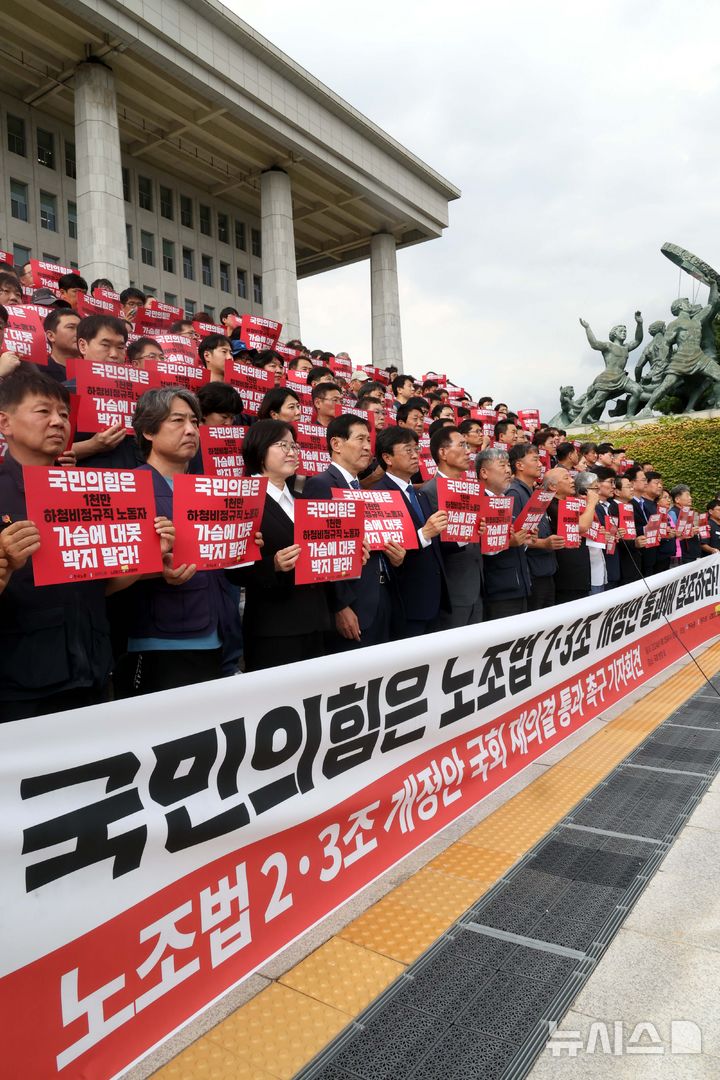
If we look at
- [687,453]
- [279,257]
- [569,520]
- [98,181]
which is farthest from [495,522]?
[279,257]

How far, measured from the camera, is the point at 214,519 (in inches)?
115

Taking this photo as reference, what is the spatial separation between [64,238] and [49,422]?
110ft

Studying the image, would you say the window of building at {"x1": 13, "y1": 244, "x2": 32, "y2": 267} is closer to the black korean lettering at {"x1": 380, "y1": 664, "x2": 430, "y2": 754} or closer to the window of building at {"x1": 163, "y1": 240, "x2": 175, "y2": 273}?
the window of building at {"x1": 163, "y1": 240, "x2": 175, "y2": 273}

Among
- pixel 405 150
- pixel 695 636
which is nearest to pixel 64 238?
pixel 405 150

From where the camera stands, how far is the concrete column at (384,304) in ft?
112

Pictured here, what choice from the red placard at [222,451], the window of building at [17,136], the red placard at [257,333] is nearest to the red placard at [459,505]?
the red placard at [222,451]

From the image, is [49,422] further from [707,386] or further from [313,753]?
[707,386]

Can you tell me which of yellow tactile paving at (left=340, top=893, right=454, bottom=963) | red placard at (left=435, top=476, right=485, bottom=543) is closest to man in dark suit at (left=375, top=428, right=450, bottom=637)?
red placard at (left=435, top=476, right=485, bottom=543)

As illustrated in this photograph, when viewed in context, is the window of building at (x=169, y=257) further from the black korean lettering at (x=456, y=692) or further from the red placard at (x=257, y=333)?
the black korean lettering at (x=456, y=692)

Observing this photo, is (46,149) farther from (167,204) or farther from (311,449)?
(311,449)

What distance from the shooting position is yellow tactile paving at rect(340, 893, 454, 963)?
8.79 ft

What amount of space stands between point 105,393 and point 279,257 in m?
25.9

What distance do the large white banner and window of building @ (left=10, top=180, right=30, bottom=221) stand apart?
3243 cm

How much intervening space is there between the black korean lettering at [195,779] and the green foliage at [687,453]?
73.1 ft
